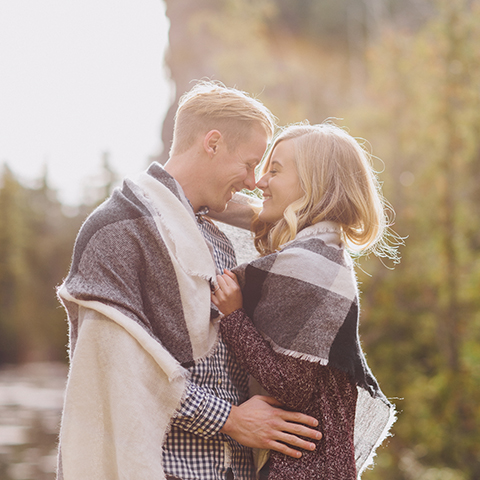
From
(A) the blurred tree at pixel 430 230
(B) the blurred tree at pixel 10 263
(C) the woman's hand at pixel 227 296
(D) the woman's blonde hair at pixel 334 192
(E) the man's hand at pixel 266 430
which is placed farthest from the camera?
(B) the blurred tree at pixel 10 263

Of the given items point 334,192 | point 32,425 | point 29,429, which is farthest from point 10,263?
point 334,192

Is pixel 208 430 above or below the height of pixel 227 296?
below

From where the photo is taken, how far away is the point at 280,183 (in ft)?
7.89

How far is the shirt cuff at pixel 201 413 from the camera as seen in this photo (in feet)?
6.49

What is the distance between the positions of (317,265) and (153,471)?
826 millimetres

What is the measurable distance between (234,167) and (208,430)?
39.5 inches

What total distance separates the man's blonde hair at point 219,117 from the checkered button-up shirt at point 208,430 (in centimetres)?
82

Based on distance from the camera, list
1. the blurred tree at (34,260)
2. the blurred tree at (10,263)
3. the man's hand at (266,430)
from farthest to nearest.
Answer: the blurred tree at (34,260)
the blurred tree at (10,263)
the man's hand at (266,430)

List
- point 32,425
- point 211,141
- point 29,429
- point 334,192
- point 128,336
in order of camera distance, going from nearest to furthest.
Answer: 1. point 128,336
2. point 334,192
3. point 211,141
4. point 29,429
5. point 32,425

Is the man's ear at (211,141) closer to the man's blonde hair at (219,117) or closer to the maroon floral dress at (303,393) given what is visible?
the man's blonde hair at (219,117)

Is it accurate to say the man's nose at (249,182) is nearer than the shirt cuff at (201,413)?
No

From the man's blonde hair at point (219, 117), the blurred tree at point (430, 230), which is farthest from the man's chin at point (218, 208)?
the blurred tree at point (430, 230)

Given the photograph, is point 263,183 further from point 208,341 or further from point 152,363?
point 152,363

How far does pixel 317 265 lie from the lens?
83.1 inches
